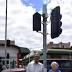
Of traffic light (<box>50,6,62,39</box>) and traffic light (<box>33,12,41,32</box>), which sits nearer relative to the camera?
traffic light (<box>33,12,41,32</box>)

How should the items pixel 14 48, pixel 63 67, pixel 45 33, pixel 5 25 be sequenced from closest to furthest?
pixel 45 33, pixel 63 67, pixel 5 25, pixel 14 48

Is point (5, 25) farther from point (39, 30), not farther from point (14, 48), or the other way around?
point (39, 30)

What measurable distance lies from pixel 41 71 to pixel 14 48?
43.4 metres

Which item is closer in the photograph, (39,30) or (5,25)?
(39,30)

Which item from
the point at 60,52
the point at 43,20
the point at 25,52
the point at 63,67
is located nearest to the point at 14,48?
the point at 25,52

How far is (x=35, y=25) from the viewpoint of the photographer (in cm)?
1405

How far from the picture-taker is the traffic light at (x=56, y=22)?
46.3 feet

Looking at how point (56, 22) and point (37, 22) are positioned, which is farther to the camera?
point (56, 22)

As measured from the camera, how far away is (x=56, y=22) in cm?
1419

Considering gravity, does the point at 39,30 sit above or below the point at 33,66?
above

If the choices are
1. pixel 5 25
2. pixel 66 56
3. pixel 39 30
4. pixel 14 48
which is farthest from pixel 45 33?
pixel 14 48

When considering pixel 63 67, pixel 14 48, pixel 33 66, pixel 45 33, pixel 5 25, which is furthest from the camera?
pixel 14 48

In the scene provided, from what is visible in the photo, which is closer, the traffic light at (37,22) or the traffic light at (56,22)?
the traffic light at (37,22)

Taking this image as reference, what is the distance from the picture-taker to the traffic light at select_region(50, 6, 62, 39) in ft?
46.3
